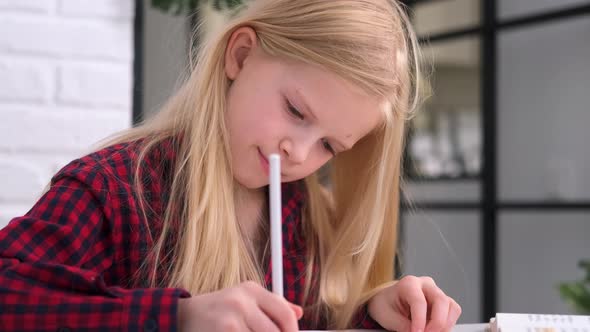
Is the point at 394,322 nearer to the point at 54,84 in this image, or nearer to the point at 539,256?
the point at 54,84

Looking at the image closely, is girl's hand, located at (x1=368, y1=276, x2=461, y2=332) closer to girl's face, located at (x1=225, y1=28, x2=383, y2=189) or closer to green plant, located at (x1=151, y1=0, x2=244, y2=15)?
girl's face, located at (x1=225, y1=28, x2=383, y2=189)

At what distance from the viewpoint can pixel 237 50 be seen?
37.9 inches

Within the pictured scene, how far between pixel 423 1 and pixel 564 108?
0.78 meters

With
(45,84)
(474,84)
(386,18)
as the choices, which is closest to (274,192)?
(386,18)

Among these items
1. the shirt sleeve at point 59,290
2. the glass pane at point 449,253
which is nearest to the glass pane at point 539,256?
the glass pane at point 449,253

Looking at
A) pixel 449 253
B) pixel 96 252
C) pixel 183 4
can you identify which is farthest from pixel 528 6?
pixel 96 252

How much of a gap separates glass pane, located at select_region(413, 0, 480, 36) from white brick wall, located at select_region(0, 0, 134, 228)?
158 centimetres

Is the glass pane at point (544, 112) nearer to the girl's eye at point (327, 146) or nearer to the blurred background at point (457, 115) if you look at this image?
the blurred background at point (457, 115)

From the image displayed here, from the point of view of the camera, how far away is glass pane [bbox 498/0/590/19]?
2219 mm

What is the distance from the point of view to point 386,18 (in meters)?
0.95

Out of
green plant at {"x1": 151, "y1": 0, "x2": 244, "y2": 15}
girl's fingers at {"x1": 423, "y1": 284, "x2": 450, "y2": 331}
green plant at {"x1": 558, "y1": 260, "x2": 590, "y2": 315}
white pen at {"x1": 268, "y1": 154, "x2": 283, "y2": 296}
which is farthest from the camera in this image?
green plant at {"x1": 558, "y1": 260, "x2": 590, "y2": 315}

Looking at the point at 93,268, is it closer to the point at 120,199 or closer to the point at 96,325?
the point at 120,199

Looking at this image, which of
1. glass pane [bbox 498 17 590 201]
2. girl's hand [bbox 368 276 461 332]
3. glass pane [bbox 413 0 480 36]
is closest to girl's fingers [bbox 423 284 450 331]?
girl's hand [bbox 368 276 461 332]

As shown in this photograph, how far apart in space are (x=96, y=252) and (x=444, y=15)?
2.19 meters
